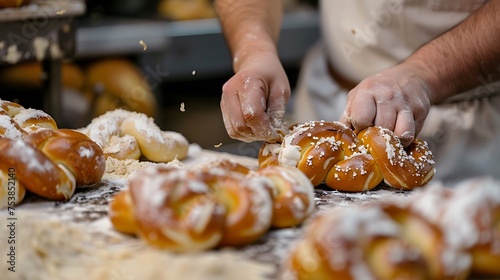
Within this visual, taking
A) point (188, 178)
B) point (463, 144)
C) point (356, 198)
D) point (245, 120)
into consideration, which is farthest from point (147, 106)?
point (188, 178)

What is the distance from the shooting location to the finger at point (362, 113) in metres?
1.66

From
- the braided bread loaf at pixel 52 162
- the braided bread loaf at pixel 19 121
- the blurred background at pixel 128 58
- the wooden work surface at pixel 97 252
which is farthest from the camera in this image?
the blurred background at pixel 128 58

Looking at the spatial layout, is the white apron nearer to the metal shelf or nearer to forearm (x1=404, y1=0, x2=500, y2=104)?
forearm (x1=404, y1=0, x2=500, y2=104)

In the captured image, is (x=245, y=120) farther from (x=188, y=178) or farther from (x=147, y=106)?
(x=147, y=106)

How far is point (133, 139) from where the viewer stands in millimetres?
1761

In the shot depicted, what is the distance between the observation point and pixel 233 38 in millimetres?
2299

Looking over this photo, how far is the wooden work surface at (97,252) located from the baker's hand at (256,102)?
35cm

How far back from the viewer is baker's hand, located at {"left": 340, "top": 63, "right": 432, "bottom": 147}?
166 centimetres

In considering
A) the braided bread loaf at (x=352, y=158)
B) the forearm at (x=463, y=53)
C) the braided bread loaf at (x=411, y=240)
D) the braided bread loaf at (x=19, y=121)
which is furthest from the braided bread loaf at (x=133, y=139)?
the braided bread loaf at (x=411, y=240)

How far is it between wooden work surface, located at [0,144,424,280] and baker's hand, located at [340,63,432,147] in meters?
0.32

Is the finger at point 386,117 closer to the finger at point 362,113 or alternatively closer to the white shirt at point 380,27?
the finger at point 362,113

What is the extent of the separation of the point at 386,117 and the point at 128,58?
2469 millimetres

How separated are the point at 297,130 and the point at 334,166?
0.12 metres

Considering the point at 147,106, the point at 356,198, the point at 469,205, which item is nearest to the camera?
the point at 469,205
